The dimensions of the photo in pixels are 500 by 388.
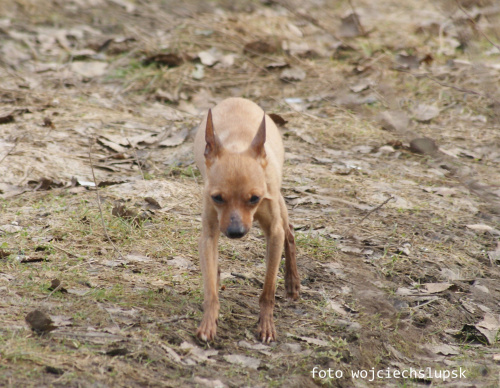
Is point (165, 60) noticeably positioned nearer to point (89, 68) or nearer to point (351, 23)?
point (89, 68)

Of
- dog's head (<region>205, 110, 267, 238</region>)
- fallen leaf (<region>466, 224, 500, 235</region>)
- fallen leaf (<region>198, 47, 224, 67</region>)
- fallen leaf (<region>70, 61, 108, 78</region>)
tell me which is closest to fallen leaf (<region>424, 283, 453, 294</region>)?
fallen leaf (<region>466, 224, 500, 235</region>)

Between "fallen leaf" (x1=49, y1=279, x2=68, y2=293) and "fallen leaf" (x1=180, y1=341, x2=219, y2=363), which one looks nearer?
"fallen leaf" (x1=180, y1=341, x2=219, y2=363)

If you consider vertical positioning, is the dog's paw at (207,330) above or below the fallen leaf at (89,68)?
above

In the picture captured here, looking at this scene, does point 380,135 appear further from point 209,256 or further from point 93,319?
point 93,319

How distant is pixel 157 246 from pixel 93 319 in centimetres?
133

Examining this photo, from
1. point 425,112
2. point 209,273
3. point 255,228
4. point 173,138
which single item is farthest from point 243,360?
point 425,112

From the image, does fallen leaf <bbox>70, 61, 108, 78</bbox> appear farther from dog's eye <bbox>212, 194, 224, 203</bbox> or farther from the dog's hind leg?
dog's eye <bbox>212, 194, 224, 203</bbox>

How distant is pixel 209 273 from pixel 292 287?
77 centimetres

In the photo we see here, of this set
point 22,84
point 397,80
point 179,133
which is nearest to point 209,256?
point 179,133

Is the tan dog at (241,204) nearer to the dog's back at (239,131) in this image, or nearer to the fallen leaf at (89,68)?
the dog's back at (239,131)

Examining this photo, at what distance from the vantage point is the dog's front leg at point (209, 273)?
3572 mm

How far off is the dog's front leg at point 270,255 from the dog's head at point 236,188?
0.20 metres

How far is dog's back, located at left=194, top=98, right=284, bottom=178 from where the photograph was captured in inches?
164

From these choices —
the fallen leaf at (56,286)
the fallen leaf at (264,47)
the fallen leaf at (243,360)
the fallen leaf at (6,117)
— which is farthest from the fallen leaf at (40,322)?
the fallen leaf at (264,47)
